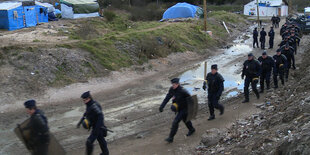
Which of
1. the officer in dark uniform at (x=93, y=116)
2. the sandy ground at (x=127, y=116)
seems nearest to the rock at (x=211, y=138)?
the sandy ground at (x=127, y=116)

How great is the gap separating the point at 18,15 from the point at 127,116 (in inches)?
706

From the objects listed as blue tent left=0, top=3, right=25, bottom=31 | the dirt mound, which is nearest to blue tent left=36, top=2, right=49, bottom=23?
blue tent left=0, top=3, right=25, bottom=31

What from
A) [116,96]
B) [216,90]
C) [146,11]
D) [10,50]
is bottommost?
[116,96]

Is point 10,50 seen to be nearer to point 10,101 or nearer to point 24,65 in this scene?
point 24,65

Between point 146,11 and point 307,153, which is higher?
point 146,11

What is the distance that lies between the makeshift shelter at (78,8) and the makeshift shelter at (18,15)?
3.88 meters

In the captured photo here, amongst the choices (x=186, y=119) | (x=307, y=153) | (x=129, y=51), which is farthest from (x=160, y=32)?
(x=307, y=153)

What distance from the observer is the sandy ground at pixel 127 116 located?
30.4 feet

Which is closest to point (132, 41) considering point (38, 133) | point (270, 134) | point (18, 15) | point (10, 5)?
point (18, 15)

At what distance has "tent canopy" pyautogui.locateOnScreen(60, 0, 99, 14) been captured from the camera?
107 ft

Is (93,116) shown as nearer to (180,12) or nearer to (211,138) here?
(211,138)

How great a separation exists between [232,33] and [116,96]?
26.0 meters

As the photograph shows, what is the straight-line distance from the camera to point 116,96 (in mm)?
14477

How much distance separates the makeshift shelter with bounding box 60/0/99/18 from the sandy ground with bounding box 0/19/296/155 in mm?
16603
